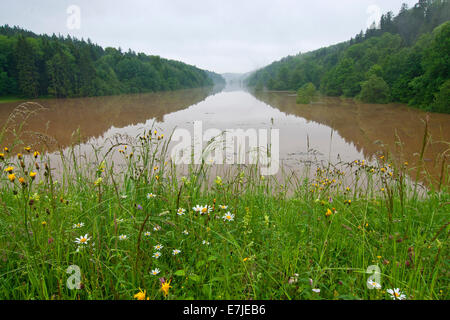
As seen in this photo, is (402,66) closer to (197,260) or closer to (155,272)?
(197,260)

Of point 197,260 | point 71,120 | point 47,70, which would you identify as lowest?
point 197,260

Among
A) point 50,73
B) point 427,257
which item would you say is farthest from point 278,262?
point 50,73

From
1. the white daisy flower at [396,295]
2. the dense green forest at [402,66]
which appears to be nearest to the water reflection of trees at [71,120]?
the white daisy flower at [396,295]

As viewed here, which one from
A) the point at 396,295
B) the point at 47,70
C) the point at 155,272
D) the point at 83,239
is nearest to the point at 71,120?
the point at 83,239

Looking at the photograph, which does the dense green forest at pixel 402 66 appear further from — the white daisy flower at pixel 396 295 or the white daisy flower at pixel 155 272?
the white daisy flower at pixel 155 272

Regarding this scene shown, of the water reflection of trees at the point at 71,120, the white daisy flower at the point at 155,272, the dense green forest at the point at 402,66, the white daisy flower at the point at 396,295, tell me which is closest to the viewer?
the white daisy flower at the point at 396,295

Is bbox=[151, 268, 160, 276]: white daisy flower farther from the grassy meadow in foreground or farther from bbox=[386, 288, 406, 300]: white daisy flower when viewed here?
bbox=[386, 288, 406, 300]: white daisy flower

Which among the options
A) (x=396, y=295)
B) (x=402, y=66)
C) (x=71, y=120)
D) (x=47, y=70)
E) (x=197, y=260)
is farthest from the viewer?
(x=47, y=70)

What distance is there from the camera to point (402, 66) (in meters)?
31.3

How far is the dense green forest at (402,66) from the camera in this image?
2305cm

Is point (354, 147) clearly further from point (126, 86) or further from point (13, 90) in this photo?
point (126, 86)

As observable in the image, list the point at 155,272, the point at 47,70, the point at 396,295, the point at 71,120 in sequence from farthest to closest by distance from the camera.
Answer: the point at 47,70 < the point at 71,120 < the point at 155,272 < the point at 396,295

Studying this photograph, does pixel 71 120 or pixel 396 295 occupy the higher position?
pixel 71 120
